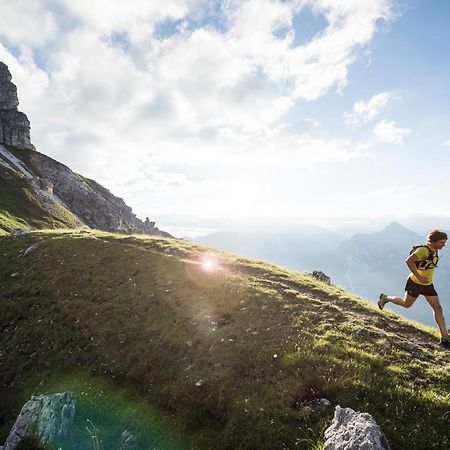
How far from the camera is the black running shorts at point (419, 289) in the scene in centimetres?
1640

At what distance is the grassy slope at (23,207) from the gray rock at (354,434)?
229 ft

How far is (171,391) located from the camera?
47.4ft

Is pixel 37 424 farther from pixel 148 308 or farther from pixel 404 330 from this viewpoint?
pixel 404 330

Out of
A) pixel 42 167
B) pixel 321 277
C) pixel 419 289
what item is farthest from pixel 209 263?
pixel 42 167

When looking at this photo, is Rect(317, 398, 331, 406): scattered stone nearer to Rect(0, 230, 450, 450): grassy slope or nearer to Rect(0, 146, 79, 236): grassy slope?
Rect(0, 230, 450, 450): grassy slope

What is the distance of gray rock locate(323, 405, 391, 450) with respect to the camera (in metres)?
9.03

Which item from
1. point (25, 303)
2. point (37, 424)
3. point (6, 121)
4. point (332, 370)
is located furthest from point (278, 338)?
→ point (6, 121)

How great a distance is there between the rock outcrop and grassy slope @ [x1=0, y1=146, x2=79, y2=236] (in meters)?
38.8

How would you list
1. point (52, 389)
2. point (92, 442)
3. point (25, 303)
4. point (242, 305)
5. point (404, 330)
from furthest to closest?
point (25, 303) → point (242, 305) → point (404, 330) → point (52, 389) → point (92, 442)

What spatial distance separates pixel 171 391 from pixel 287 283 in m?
14.2

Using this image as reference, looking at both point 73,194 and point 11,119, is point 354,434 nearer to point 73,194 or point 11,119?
point 73,194

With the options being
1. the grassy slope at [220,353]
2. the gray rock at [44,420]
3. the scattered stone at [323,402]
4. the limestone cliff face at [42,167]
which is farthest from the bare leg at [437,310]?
the limestone cliff face at [42,167]

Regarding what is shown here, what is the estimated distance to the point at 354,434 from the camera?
9.34m

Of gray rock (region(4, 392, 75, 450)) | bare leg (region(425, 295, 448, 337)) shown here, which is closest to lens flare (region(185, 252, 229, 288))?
gray rock (region(4, 392, 75, 450))
